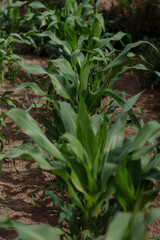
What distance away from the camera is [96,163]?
55.6 inches

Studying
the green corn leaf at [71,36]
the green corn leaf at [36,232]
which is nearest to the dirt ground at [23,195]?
the green corn leaf at [71,36]

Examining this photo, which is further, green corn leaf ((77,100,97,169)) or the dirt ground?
the dirt ground

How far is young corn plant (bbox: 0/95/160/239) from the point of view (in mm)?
1375

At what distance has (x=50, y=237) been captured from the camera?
1.02m

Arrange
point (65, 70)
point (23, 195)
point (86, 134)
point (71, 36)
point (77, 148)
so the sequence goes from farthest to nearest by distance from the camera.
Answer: point (71, 36), point (65, 70), point (23, 195), point (86, 134), point (77, 148)

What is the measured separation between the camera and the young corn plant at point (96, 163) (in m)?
1.38

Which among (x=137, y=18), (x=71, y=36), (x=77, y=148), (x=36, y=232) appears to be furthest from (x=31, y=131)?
(x=137, y=18)

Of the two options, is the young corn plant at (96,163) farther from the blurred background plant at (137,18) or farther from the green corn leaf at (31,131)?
the blurred background plant at (137,18)

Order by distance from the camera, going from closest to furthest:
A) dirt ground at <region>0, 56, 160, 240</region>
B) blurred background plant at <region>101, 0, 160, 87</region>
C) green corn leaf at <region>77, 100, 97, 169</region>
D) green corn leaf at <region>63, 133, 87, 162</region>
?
1. green corn leaf at <region>63, 133, 87, 162</region>
2. green corn leaf at <region>77, 100, 97, 169</region>
3. dirt ground at <region>0, 56, 160, 240</region>
4. blurred background plant at <region>101, 0, 160, 87</region>

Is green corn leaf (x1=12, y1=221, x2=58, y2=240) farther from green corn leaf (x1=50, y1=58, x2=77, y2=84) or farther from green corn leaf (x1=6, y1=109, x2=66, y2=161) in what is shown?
green corn leaf (x1=50, y1=58, x2=77, y2=84)

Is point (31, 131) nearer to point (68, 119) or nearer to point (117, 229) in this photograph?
point (68, 119)

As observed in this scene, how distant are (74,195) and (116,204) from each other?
12.5 inches

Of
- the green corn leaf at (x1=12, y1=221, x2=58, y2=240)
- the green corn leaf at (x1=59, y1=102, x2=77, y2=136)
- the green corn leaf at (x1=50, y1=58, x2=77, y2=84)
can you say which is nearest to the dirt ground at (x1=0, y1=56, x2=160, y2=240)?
the green corn leaf at (x1=50, y1=58, x2=77, y2=84)

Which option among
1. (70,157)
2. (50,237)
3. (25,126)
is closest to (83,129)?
(70,157)
